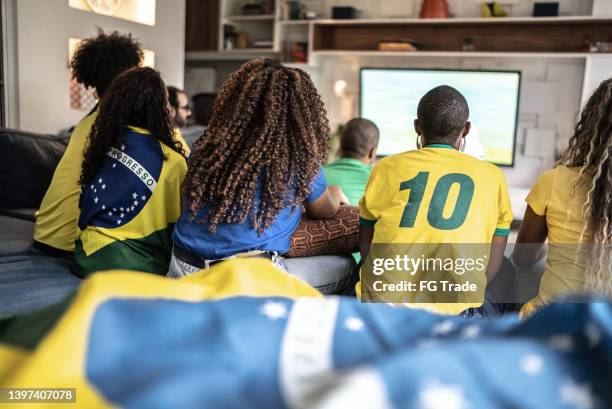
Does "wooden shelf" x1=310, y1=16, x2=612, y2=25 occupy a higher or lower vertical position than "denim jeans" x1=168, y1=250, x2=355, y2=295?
higher

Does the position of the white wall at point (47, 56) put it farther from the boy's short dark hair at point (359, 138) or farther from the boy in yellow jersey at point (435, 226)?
the boy in yellow jersey at point (435, 226)

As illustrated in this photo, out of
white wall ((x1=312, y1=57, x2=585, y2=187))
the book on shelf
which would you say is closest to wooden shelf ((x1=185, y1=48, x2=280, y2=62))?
the book on shelf

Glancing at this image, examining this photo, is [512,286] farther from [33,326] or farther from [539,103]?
[539,103]

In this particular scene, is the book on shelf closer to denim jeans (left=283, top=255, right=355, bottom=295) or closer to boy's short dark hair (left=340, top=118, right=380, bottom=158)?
boy's short dark hair (left=340, top=118, right=380, bottom=158)

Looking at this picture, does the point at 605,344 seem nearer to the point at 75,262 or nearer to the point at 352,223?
the point at 352,223

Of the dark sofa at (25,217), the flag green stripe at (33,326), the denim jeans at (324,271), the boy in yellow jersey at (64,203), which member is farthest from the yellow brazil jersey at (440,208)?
the flag green stripe at (33,326)

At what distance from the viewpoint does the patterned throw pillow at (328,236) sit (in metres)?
1.93

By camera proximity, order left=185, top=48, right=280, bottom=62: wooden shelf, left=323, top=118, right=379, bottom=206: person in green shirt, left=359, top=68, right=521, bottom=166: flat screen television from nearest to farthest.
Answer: left=323, top=118, right=379, bottom=206: person in green shirt < left=359, top=68, right=521, bottom=166: flat screen television < left=185, top=48, right=280, bottom=62: wooden shelf

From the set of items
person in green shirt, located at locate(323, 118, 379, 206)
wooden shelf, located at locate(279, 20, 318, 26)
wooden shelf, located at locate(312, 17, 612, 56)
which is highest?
wooden shelf, located at locate(279, 20, 318, 26)

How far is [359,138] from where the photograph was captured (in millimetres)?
2730

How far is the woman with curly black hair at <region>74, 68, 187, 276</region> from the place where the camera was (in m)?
2.04

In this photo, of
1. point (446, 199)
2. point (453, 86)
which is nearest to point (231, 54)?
point (453, 86)

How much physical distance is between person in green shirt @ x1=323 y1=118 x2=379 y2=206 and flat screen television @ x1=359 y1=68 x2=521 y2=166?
2734mm

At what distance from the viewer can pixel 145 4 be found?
480 cm
